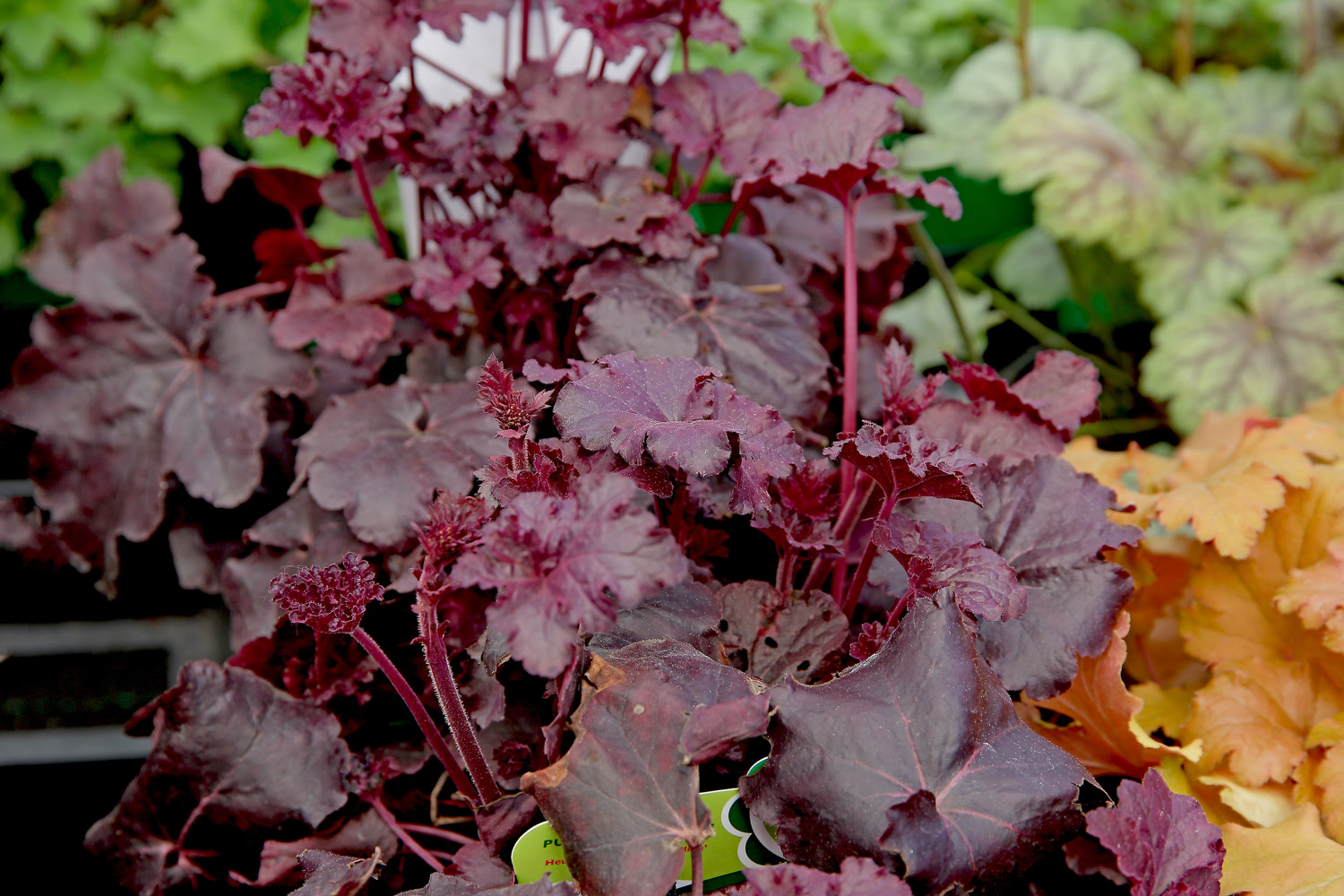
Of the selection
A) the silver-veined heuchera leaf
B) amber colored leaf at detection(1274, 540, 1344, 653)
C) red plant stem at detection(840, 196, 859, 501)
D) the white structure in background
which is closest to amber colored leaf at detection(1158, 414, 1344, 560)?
amber colored leaf at detection(1274, 540, 1344, 653)

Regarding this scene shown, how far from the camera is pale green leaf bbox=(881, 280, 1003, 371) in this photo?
1.82 meters

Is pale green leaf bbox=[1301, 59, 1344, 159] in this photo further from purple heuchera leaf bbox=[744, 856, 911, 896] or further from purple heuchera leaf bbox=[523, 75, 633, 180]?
purple heuchera leaf bbox=[744, 856, 911, 896]

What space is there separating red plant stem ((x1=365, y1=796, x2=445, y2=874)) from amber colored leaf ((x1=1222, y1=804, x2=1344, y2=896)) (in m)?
0.64

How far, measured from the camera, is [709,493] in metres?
0.83

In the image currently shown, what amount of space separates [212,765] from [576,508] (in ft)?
1.62

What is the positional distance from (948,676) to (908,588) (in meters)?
0.08

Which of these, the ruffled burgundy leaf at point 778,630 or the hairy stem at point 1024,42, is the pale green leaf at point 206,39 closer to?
the hairy stem at point 1024,42

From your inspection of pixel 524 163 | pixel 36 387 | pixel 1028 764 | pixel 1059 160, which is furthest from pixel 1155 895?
pixel 1059 160

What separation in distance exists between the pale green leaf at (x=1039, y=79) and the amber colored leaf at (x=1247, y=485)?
1049 mm

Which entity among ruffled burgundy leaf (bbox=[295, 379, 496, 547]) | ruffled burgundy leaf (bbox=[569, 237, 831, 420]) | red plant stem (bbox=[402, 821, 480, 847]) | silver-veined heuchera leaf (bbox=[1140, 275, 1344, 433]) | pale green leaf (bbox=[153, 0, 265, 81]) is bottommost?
red plant stem (bbox=[402, 821, 480, 847])

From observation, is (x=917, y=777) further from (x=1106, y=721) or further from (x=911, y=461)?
(x=1106, y=721)

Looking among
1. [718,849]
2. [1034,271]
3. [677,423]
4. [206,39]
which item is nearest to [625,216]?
[677,423]

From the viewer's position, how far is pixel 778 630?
75 centimetres

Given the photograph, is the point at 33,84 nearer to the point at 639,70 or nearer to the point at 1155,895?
the point at 639,70
